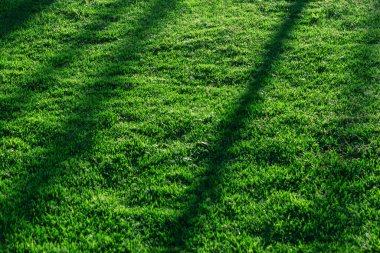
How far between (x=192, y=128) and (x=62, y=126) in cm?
138

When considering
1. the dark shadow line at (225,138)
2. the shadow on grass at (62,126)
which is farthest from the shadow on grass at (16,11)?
the dark shadow line at (225,138)

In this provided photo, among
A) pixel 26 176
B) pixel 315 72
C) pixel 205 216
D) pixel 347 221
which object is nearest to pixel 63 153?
pixel 26 176

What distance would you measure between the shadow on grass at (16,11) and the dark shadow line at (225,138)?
383cm

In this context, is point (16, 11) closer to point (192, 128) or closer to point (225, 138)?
point (192, 128)

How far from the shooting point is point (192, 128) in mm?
4988

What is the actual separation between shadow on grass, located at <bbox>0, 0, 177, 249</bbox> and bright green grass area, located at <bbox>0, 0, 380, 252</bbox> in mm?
17

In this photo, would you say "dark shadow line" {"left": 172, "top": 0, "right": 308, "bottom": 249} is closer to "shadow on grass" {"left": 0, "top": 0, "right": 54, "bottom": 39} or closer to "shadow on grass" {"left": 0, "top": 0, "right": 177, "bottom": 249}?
"shadow on grass" {"left": 0, "top": 0, "right": 177, "bottom": 249}

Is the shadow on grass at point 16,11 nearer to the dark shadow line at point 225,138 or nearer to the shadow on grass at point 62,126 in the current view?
the shadow on grass at point 62,126

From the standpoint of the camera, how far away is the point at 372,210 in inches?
153

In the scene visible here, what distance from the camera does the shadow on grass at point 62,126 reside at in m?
4.04

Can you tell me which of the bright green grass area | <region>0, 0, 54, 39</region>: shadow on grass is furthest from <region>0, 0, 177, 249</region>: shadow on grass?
<region>0, 0, 54, 39</region>: shadow on grass

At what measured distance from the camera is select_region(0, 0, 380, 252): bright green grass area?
3.82 m

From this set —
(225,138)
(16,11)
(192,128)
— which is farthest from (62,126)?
(16,11)

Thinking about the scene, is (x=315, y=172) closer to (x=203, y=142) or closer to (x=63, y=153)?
(x=203, y=142)
